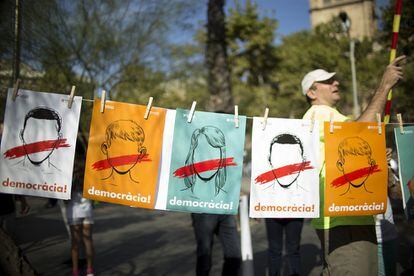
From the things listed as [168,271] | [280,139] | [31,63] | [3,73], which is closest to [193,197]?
[280,139]

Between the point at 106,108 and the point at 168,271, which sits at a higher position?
the point at 106,108

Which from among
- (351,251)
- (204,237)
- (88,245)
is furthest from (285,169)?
(88,245)

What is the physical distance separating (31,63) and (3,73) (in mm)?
1747

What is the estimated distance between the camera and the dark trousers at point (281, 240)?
3.45m

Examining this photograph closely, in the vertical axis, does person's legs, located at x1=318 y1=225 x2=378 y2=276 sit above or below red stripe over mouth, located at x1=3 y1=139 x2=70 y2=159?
below

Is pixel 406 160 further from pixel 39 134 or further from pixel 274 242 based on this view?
pixel 39 134

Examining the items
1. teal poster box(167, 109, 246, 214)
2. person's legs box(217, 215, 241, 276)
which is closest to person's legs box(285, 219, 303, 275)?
person's legs box(217, 215, 241, 276)

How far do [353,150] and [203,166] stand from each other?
1.07 m

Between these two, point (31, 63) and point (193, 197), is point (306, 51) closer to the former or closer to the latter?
point (31, 63)

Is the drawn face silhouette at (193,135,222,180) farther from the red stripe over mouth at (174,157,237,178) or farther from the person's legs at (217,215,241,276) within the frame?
the person's legs at (217,215,241,276)

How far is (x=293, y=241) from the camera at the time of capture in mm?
3475

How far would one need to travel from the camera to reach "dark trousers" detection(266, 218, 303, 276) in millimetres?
3453

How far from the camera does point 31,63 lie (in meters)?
7.27

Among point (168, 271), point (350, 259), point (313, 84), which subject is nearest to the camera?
point (350, 259)
